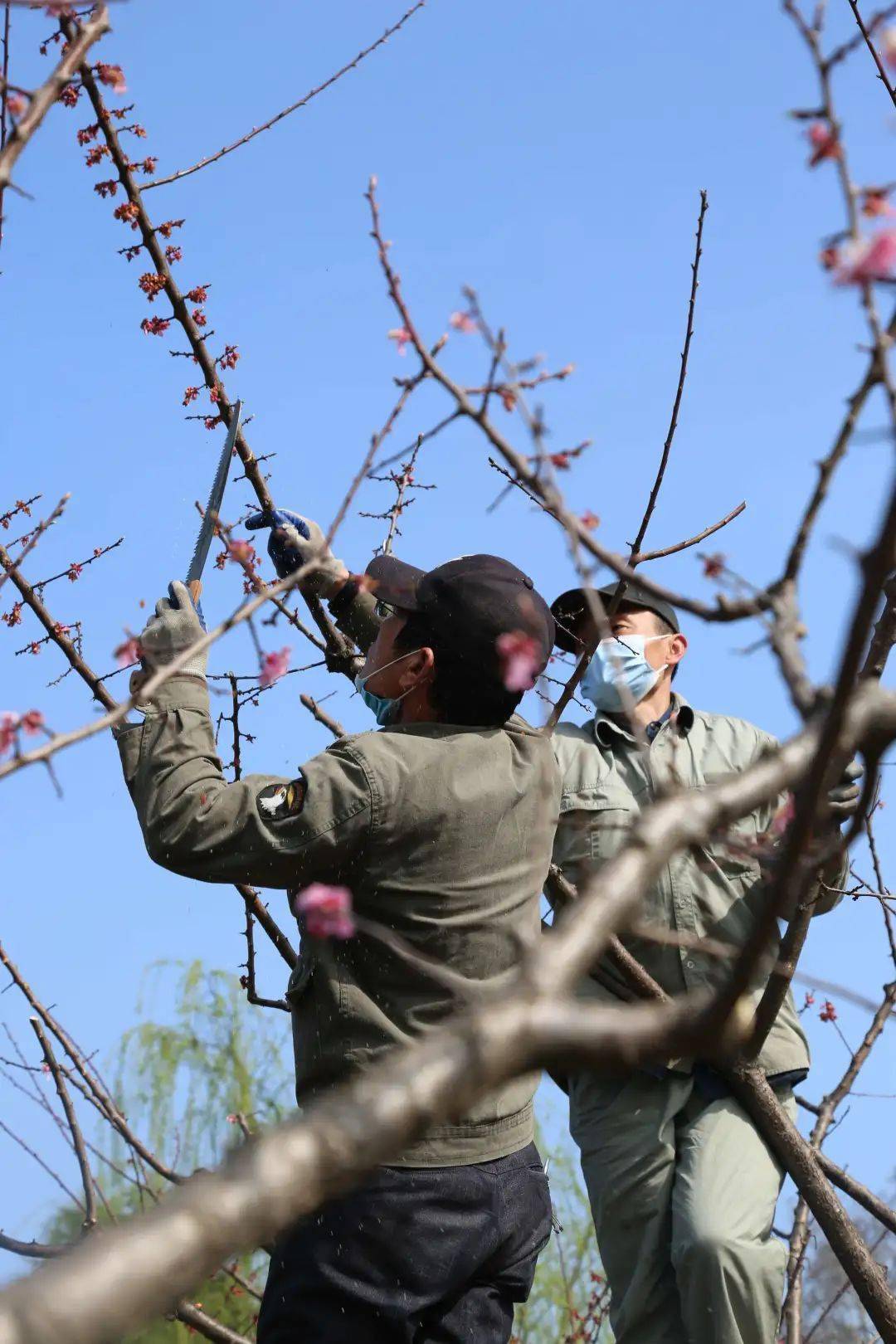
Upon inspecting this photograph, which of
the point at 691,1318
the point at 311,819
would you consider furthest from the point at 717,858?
the point at 311,819

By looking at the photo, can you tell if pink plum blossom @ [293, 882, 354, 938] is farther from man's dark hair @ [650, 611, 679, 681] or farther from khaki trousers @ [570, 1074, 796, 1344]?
man's dark hair @ [650, 611, 679, 681]

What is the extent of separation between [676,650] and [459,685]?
5.31ft

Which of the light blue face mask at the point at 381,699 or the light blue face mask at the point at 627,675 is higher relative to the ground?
the light blue face mask at the point at 627,675

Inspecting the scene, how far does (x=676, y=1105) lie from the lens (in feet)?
11.6

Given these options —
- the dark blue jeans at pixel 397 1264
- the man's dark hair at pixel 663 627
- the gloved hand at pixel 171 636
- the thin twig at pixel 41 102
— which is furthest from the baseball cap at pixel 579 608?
the thin twig at pixel 41 102

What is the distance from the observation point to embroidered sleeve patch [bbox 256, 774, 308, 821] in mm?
2516

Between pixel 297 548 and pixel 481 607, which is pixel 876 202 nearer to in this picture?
pixel 481 607

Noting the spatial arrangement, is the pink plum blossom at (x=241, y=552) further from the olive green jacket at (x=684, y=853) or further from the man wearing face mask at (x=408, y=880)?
the olive green jacket at (x=684, y=853)

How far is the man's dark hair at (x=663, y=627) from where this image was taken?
4.27 metres

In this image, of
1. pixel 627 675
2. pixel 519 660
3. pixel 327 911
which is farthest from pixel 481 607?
pixel 627 675

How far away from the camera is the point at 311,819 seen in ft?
8.20

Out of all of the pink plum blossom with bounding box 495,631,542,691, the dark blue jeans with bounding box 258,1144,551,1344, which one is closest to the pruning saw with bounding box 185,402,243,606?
the pink plum blossom with bounding box 495,631,542,691

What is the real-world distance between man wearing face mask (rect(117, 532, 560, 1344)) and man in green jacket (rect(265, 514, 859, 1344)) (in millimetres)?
533

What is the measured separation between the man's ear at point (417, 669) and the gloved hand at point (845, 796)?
0.91 meters
